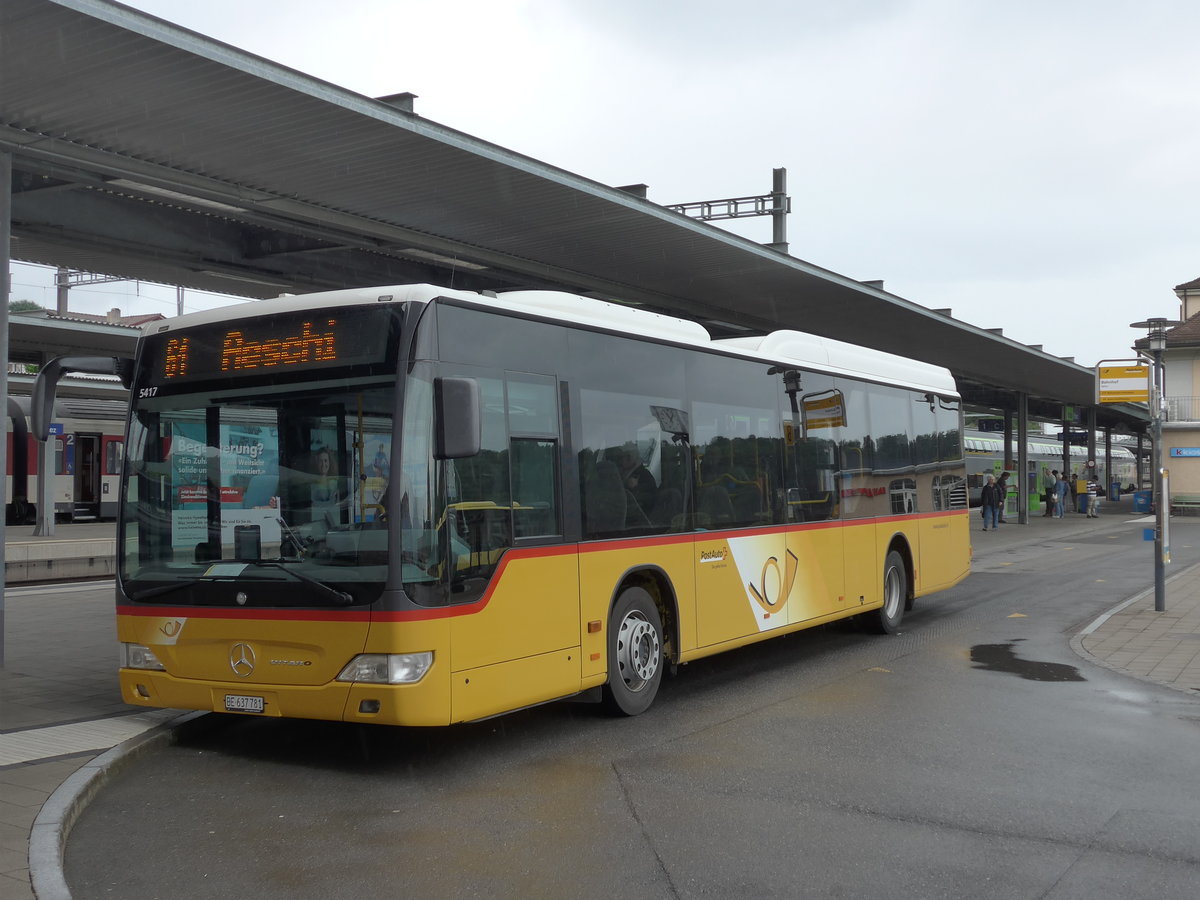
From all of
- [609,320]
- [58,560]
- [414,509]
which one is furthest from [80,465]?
[414,509]

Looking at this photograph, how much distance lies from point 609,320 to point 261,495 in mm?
2890

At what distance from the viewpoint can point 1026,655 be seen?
11492 millimetres

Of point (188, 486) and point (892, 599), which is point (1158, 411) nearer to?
point (892, 599)

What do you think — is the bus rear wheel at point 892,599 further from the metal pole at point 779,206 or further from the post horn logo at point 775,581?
the metal pole at point 779,206

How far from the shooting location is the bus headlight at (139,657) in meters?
7.32

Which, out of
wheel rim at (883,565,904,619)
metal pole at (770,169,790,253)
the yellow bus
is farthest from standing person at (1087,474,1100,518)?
the yellow bus

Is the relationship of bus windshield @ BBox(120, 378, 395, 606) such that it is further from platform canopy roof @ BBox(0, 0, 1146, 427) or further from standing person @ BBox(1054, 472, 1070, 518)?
standing person @ BBox(1054, 472, 1070, 518)

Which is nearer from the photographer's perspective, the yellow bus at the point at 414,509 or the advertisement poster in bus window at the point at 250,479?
the yellow bus at the point at 414,509

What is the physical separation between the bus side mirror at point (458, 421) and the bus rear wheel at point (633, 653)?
2181 mm

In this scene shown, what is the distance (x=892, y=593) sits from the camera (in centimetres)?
1336

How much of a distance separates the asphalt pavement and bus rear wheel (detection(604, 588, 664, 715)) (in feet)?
9.91

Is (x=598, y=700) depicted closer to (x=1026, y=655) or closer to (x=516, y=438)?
(x=516, y=438)

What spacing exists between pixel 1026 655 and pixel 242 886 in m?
8.70

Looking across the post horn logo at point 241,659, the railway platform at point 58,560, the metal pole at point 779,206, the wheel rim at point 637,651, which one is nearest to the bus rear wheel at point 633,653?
the wheel rim at point 637,651
